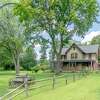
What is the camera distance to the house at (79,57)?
9094cm

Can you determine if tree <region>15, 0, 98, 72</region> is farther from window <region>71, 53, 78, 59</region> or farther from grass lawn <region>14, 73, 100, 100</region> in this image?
grass lawn <region>14, 73, 100, 100</region>

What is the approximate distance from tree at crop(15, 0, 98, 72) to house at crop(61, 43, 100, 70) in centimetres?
2195

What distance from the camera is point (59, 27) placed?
66.3m

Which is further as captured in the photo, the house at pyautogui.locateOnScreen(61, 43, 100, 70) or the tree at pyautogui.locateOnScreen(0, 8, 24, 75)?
the house at pyautogui.locateOnScreen(61, 43, 100, 70)

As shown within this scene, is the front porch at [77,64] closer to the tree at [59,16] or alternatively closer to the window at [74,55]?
the window at [74,55]

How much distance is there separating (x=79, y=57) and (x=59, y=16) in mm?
25418

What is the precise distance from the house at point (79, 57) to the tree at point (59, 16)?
2195 centimetres

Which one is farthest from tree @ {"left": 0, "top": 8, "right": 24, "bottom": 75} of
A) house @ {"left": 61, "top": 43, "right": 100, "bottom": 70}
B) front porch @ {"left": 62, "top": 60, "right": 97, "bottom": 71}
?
house @ {"left": 61, "top": 43, "right": 100, "bottom": 70}

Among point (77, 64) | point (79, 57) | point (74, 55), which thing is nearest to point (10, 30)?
point (74, 55)

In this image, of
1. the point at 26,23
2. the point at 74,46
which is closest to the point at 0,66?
the point at 74,46

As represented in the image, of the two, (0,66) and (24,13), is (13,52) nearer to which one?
(24,13)

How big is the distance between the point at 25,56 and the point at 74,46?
71.6 ft

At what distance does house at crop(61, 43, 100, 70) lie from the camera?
3580 inches

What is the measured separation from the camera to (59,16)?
68.5m
